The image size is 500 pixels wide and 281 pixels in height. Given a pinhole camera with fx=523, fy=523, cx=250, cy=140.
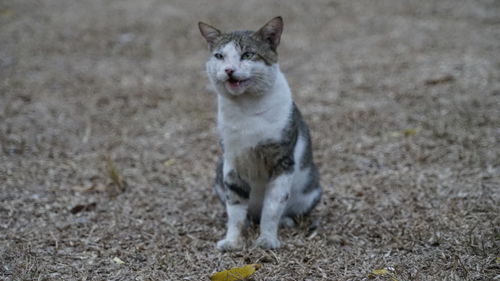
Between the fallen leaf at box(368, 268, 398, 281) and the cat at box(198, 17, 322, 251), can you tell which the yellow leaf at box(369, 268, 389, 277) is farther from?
the cat at box(198, 17, 322, 251)

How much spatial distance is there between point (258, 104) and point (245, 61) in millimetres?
260

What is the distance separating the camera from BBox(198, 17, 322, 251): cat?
2902mm

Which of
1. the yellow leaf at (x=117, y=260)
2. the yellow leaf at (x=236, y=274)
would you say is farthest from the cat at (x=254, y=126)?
the yellow leaf at (x=117, y=260)

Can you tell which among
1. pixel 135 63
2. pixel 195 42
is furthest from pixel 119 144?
pixel 195 42

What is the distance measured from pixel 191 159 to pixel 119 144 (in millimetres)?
768

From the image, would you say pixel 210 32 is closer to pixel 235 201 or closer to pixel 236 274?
pixel 235 201

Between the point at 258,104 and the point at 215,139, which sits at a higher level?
the point at 258,104

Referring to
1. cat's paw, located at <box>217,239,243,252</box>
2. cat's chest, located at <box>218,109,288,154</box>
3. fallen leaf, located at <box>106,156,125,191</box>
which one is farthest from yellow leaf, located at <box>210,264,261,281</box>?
fallen leaf, located at <box>106,156,125,191</box>

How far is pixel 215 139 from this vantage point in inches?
201

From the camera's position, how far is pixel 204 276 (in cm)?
271

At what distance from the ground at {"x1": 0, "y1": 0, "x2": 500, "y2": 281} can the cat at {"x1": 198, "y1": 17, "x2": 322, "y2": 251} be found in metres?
0.25

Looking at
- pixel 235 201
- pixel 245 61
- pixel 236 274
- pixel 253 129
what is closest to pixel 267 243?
pixel 235 201

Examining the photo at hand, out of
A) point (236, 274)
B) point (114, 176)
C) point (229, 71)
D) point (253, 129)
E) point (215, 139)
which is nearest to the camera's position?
point (236, 274)

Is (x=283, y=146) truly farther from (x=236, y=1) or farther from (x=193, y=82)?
(x=236, y=1)
